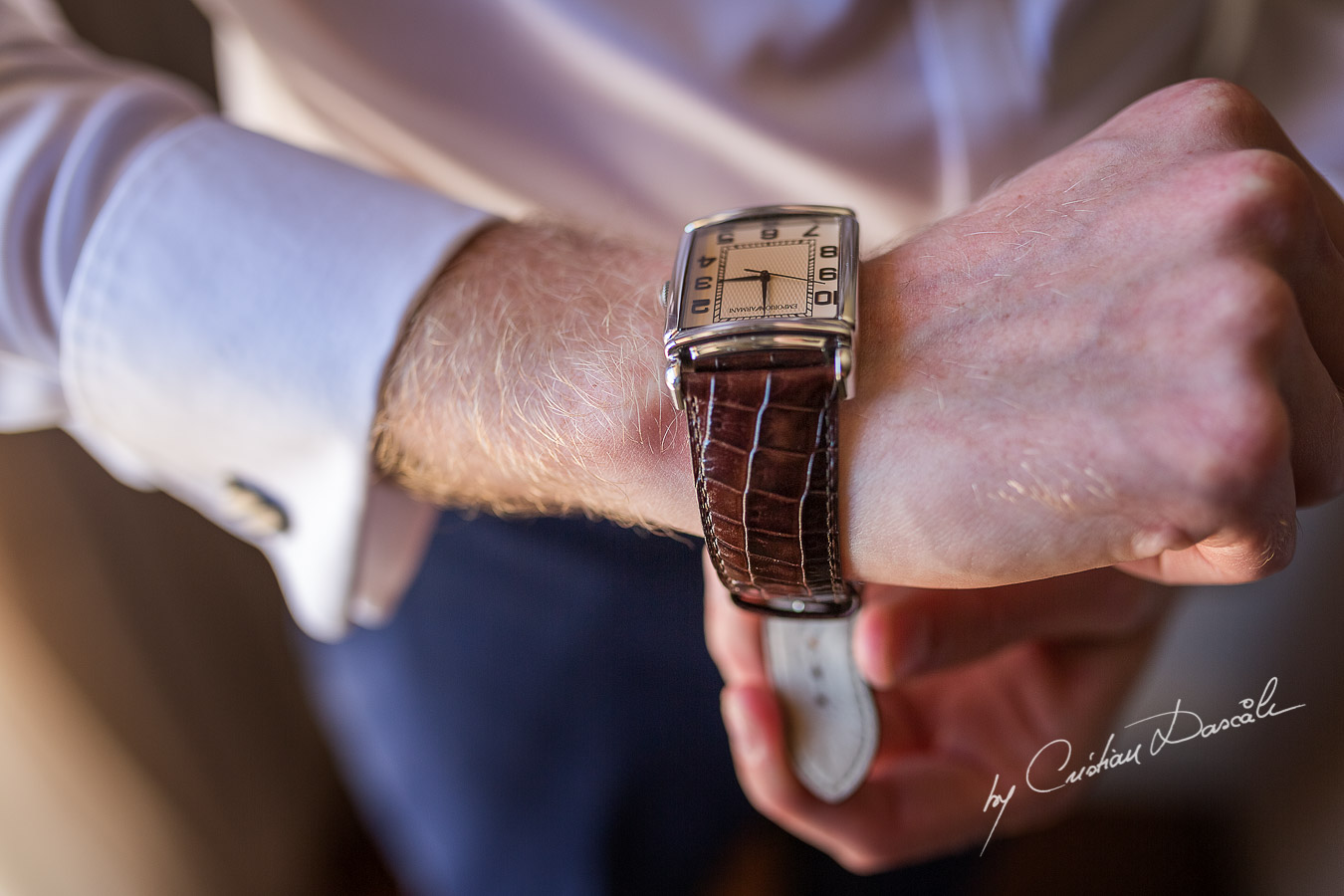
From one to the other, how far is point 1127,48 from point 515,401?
58 centimetres

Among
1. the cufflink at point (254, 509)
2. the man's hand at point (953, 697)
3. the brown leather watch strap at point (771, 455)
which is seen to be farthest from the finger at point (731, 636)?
the cufflink at point (254, 509)

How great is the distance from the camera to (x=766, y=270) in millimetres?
457

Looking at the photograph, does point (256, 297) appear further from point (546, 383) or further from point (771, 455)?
point (771, 455)

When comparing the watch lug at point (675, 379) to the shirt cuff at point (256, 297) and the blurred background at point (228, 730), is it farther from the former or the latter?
the blurred background at point (228, 730)

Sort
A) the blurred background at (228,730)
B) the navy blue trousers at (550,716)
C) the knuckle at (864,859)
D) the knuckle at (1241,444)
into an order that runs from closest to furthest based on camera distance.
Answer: the knuckle at (1241,444)
the blurred background at (228,730)
the knuckle at (864,859)
the navy blue trousers at (550,716)

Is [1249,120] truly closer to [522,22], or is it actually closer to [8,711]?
[522,22]

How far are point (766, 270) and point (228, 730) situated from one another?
56.1 inches

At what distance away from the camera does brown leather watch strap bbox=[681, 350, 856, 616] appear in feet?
1.38

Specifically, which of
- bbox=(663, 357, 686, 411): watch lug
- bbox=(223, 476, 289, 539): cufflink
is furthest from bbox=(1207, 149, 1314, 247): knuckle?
bbox=(223, 476, 289, 539): cufflink

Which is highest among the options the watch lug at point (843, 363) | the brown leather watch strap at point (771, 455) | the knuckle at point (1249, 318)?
the knuckle at point (1249, 318)

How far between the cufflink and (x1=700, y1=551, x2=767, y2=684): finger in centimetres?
33

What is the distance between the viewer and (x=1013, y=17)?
0.64 meters

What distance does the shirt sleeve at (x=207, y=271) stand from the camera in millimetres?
547

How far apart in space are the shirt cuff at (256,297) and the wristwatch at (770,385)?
0.20 metres
